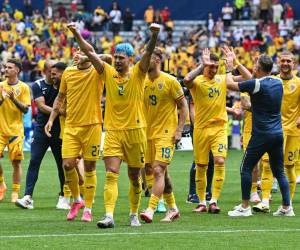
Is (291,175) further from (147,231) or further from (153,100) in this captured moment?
(147,231)

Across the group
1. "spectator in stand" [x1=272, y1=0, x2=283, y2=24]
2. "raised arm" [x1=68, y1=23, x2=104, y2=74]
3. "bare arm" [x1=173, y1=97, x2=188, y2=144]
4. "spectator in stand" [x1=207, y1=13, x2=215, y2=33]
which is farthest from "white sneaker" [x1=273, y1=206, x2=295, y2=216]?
"spectator in stand" [x1=272, y1=0, x2=283, y2=24]

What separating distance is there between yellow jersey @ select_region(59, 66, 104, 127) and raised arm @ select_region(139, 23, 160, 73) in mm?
999

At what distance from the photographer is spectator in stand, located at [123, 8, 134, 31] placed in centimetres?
4881

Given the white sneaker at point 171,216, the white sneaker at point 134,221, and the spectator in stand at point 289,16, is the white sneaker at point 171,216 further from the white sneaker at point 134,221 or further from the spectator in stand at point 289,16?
the spectator in stand at point 289,16

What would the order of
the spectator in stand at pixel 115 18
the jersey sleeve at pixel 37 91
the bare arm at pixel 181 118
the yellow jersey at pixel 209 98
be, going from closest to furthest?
the bare arm at pixel 181 118 → the yellow jersey at pixel 209 98 → the jersey sleeve at pixel 37 91 → the spectator in stand at pixel 115 18

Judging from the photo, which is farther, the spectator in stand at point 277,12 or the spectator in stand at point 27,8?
the spectator in stand at point 27,8

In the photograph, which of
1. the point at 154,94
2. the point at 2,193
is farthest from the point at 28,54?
the point at 154,94

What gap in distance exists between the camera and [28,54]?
146 ft

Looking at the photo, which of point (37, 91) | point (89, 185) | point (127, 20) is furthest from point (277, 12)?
point (89, 185)

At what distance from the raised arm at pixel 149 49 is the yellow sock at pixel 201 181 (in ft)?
10.1

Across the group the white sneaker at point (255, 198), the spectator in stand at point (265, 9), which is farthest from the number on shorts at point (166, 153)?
the spectator in stand at point (265, 9)

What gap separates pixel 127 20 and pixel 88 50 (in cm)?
3580

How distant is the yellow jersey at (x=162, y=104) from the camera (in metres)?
14.5

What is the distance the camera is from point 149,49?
13133 mm
